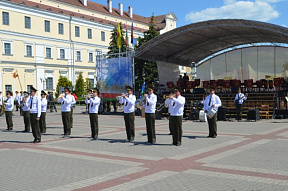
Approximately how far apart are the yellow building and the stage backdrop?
80.8ft

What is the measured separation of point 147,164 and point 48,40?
51.5 meters

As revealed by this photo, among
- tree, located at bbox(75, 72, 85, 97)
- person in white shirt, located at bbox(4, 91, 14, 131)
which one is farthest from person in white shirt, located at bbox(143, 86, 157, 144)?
tree, located at bbox(75, 72, 85, 97)

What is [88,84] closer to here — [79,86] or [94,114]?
[79,86]

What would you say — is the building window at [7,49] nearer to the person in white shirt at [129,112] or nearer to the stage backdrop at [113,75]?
the stage backdrop at [113,75]

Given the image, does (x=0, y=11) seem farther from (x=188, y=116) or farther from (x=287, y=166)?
(x=287, y=166)

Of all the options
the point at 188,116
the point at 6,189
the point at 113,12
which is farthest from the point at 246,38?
the point at 113,12

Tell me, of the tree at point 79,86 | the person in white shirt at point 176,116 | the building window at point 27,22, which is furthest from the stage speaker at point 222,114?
the building window at point 27,22

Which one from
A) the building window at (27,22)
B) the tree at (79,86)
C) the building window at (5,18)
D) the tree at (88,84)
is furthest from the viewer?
the tree at (88,84)

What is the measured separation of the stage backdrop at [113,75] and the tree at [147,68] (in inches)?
663

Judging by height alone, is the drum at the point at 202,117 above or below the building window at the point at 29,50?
below

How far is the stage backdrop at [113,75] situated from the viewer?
1112 inches

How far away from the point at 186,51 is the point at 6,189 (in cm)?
2750

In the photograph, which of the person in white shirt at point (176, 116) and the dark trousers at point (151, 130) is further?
the dark trousers at point (151, 130)

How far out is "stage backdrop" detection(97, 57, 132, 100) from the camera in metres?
28.2
